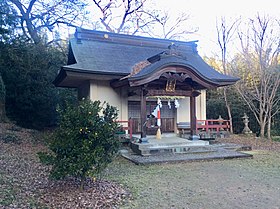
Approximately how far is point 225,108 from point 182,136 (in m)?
6.28

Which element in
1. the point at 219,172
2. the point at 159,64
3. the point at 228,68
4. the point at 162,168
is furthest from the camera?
the point at 228,68

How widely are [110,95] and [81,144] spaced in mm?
7124

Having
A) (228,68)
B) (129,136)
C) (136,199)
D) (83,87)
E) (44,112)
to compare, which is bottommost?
(136,199)

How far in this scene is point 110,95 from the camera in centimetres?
1209

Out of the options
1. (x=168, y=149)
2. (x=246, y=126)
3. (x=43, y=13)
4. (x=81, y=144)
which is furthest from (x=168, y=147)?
(x=43, y=13)

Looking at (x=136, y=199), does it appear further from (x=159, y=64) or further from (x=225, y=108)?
(x=225, y=108)

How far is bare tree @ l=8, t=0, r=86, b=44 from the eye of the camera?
2027cm

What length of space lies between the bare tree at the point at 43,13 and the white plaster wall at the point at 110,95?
10.7m

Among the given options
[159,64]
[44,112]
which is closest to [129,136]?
[159,64]

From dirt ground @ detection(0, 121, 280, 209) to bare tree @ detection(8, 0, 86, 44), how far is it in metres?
14.9

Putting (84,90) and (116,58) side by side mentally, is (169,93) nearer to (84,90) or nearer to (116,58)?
(116,58)

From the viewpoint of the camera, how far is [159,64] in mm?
9844

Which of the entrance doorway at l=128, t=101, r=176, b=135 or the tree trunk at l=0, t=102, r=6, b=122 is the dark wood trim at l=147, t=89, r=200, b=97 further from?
the tree trunk at l=0, t=102, r=6, b=122

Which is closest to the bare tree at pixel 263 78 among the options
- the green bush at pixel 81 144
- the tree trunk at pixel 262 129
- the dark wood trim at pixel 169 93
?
the tree trunk at pixel 262 129
